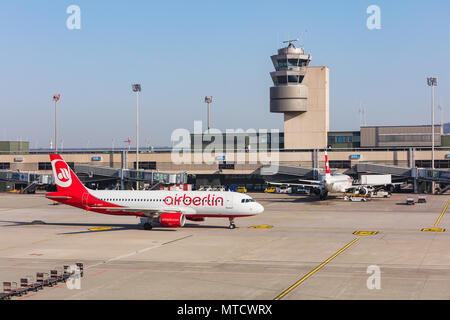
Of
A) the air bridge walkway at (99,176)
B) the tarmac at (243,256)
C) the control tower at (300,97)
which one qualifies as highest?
the control tower at (300,97)

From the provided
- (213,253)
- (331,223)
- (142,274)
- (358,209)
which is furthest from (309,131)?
(142,274)

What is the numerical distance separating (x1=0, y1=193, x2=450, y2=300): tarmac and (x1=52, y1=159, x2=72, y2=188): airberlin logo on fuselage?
5.25 metres

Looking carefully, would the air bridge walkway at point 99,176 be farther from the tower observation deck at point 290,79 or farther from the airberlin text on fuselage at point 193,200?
the airberlin text on fuselage at point 193,200

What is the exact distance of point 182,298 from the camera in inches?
1276

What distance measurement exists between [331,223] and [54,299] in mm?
44338

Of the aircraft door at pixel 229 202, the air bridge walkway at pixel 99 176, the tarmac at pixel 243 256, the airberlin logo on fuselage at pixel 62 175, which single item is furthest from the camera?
the air bridge walkway at pixel 99 176

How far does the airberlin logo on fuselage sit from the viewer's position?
6600 centimetres

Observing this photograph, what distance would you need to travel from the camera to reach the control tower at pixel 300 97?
471ft

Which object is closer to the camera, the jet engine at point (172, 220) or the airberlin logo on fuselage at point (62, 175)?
the jet engine at point (172, 220)

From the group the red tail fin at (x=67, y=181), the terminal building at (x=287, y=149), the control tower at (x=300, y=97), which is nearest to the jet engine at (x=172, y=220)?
the red tail fin at (x=67, y=181)

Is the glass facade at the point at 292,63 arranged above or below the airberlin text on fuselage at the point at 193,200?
above

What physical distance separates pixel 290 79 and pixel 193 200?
86901 millimetres

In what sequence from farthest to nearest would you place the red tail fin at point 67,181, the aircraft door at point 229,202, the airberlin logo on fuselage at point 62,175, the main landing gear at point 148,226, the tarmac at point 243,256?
1. the airberlin logo on fuselage at point 62,175
2. the red tail fin at point 67,181
3. the main landing gear at point 148,226
4. the aircraft door at point 229,202
5. the tarmac at point 243,256

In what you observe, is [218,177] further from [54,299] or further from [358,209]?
[54,299]
